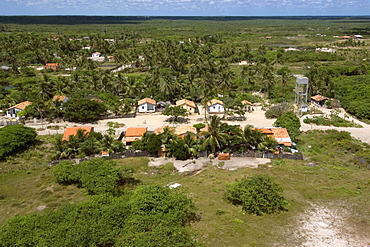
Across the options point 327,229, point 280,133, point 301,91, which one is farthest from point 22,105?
point 327,229

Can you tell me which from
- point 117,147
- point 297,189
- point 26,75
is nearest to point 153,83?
point 117,147

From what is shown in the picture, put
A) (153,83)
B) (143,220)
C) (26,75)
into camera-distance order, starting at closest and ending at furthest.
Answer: (143,220)
(153,83)
(26,75)

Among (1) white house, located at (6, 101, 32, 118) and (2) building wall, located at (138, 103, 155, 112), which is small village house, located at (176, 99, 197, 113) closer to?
(2) building wall, located at (138, 103, 155, 112)

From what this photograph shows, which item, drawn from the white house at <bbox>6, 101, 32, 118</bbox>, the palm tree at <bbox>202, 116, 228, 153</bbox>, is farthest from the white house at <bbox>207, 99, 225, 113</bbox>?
the white house at <bbox>6, 101, 32, 118</bbox>

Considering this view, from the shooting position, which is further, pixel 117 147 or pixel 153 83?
pixel 153 83

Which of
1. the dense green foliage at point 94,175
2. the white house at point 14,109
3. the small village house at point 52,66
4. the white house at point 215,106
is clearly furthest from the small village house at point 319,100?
the small village house at point 52,66

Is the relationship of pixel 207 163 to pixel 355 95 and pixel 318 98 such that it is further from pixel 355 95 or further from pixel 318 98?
pixel 355 95

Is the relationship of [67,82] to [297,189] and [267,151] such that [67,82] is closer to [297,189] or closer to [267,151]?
[267,151]
